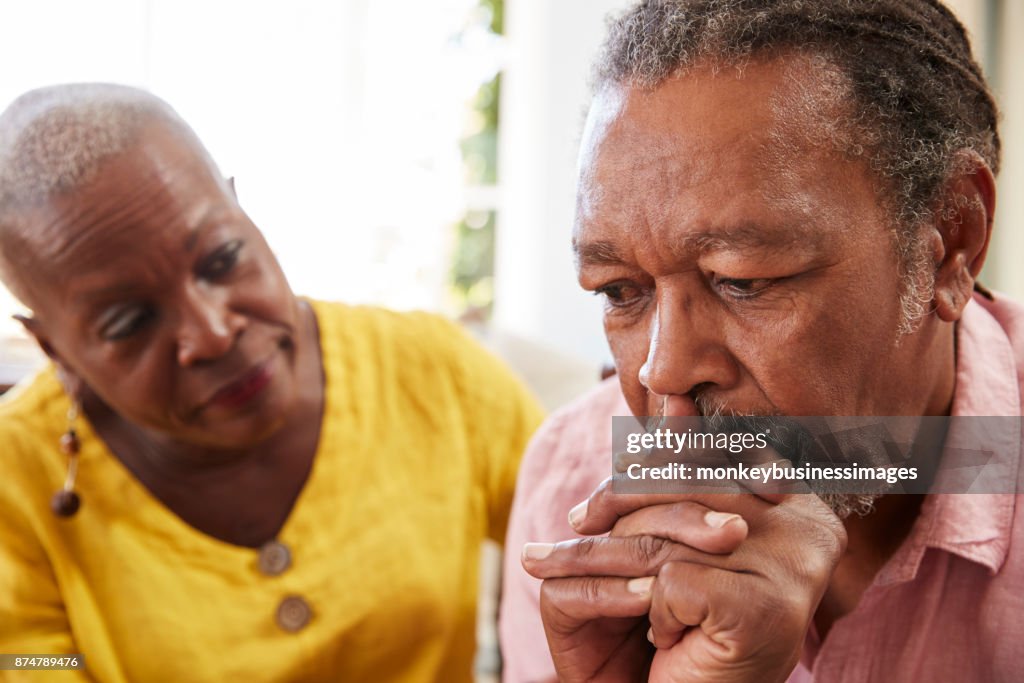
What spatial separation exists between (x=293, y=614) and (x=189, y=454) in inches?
10.0

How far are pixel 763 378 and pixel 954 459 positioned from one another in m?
0.30

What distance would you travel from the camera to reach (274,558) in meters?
1.22

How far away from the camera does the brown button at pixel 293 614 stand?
1.20 m

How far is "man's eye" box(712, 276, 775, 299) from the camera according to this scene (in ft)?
2.75

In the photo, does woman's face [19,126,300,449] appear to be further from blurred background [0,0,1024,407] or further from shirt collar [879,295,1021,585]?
shirt collar [879,295,1021,585]

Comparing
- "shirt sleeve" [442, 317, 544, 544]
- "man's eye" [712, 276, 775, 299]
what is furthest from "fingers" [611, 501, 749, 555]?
"shirt sleeve" [442, 317, 544, 544]

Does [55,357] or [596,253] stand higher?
[596,253]

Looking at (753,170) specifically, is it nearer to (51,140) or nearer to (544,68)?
Result: (51,140)

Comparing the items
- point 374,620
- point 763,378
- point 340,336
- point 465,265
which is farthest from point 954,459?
point 465,265

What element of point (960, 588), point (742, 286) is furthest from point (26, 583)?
point (960, 588)

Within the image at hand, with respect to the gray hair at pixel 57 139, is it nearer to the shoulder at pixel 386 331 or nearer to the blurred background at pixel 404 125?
the blurred background at pixel 404 125

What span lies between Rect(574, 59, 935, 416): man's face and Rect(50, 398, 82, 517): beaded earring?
76cm

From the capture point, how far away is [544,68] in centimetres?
279

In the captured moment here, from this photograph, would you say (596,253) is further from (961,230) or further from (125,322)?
(125,322)
